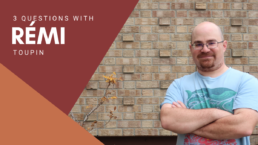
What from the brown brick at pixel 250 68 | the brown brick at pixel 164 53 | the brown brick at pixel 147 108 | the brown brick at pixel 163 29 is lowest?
the brown brick at pixel 147 108

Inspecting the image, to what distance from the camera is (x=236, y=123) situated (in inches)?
76.0

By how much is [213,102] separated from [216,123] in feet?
0.53

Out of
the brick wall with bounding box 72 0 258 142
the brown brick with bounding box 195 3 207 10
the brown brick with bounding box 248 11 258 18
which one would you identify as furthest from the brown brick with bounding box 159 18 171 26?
the brown brick with bounding box 248 11 258 18

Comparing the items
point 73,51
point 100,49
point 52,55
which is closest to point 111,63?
point 100,49

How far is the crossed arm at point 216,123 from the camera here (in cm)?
193

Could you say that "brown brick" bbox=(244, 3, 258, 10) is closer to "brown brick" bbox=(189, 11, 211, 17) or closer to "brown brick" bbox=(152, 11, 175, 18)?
"brown brick" bbox=(189, 11, 211, 17)

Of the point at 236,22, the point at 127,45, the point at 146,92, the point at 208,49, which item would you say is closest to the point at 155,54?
the point at 127,45

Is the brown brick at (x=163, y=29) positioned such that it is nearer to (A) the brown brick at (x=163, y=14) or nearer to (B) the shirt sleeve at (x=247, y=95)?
(A) the brown brick at (x=163, y=14)

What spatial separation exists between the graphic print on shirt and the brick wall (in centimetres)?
240

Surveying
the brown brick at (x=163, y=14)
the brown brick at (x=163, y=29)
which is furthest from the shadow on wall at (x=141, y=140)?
the brown brick at (x=163, y=14)

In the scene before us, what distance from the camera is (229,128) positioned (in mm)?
1934

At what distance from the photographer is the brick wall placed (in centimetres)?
447

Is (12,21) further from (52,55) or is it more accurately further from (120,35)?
(120,35)

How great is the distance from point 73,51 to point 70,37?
9.8 inches
